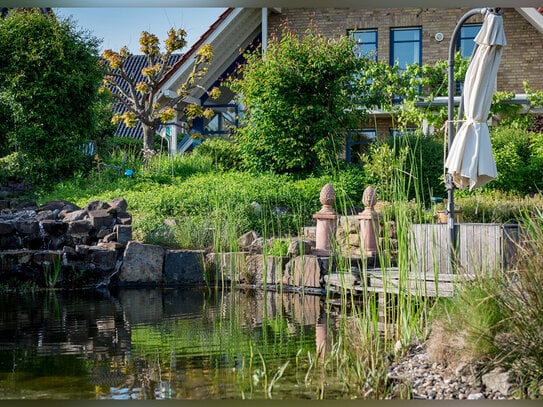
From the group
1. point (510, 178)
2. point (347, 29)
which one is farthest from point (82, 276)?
point (347, 29)

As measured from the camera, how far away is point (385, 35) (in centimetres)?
1531

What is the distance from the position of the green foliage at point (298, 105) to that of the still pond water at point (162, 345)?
414 centimetres

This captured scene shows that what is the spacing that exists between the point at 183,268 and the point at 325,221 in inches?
70.9

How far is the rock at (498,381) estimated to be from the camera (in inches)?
171

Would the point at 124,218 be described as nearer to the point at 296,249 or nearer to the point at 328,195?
the point at 296,249

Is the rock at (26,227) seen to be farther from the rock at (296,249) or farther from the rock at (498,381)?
the rock at (498,381)

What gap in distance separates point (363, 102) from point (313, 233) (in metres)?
3.87

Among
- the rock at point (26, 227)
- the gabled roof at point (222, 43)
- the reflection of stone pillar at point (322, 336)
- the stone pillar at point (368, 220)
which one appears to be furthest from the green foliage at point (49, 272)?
the gabled roof at point (222, 43)

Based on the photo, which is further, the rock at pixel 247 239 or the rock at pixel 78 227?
the rock at pixel 78 227

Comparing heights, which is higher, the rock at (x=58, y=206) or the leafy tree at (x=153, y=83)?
the leafy tree at (x=153, y=83)

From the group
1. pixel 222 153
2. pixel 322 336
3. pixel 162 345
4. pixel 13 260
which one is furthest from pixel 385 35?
pixel 162 345

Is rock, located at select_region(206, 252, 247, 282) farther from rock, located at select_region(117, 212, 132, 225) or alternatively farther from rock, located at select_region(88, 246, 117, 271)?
rock, located at select_region(117, 212, 132, 225)

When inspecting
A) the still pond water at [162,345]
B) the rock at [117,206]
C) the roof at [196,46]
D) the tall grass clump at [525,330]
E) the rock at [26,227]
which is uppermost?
the roof at [196,46]

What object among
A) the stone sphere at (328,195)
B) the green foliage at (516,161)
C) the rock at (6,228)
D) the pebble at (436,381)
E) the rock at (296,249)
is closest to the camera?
the pebble at (436,381)
